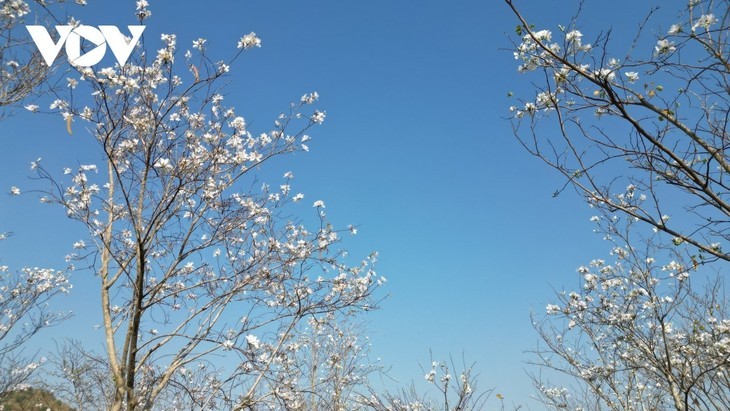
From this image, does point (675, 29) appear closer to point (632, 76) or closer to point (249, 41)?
point (632, 76)

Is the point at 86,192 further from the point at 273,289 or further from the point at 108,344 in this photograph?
the point at 273,289

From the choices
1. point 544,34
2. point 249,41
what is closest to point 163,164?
point 249,41

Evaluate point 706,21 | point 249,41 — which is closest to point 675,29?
point 706,21

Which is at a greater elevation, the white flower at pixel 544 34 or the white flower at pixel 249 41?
the white flower at pixel 249 41

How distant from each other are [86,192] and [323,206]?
271 centimetres

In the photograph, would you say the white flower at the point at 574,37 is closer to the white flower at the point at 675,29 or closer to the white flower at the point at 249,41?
the white flower at the point at 675,29

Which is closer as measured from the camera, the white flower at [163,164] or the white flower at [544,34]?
the white flower at [544,34]

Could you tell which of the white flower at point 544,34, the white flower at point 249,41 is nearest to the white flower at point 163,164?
the white flower at point 249,41

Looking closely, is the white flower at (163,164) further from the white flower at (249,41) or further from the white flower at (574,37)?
the white flower at (574,37)

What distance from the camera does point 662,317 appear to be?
667cm

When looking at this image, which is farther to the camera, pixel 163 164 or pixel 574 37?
pixel 163 164

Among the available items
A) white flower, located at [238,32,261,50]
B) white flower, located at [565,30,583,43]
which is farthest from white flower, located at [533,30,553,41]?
white flower, located at [238,32,261,50]

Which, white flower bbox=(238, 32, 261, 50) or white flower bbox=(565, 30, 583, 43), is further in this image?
white flower bbox=(238, 32, 261, 50)

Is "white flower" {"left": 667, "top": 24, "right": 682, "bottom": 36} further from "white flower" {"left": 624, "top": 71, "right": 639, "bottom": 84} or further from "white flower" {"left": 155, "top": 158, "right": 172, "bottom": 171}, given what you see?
"white flower" {"left": 155, "top": 158, "right": 172, "bottom": 171}
